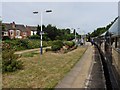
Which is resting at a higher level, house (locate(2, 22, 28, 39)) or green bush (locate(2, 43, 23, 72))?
house (locate(2, 22, 28, 39))

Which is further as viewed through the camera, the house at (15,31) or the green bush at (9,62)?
the house at (15,31)

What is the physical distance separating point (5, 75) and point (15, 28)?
83533 mm

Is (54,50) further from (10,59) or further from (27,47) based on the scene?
(10,59)

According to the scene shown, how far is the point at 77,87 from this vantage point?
9.49m

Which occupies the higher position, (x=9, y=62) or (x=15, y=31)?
(x=15, y=31)

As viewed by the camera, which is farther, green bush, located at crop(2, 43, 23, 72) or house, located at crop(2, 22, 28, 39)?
house, located at crop(2, 22, 28, 39)

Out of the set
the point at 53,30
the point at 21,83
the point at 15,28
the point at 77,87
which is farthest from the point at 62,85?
the point at 15,28

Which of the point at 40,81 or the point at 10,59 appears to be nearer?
the point at 40,81

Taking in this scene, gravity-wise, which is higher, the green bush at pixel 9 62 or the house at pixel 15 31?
the house at pixel 15 31

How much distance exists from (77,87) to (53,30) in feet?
238

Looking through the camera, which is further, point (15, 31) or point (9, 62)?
point (15, 31)

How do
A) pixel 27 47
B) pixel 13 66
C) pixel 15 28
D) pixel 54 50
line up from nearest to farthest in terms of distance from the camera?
1. pixel 13 66
2. pixel 54 50
3. pixel 27 47
4. pixel 15 28

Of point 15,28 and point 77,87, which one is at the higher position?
point 15,28

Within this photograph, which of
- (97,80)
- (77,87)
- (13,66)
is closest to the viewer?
(77,87)
